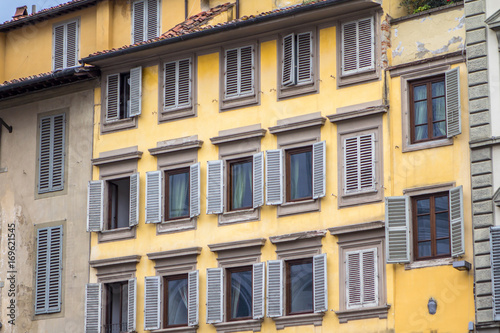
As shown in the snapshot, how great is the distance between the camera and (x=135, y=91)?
4006cm

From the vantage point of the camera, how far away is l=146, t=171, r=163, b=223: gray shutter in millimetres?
38688

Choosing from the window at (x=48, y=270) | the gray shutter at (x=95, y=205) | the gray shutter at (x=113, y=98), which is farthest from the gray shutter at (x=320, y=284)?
the window at (x=48, y=270)

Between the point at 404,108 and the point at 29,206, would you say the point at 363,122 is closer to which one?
the point at 404,108

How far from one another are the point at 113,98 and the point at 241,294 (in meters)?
7.55

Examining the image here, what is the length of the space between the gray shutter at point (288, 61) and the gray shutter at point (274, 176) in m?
1.98

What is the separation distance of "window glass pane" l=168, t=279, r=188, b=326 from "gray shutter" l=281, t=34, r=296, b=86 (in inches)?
247

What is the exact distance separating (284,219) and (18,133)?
406 inches

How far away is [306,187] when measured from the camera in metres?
36.6

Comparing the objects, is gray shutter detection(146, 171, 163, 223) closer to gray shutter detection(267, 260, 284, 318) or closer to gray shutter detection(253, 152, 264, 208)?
gray shutter detection(253, 152, 264, 208)

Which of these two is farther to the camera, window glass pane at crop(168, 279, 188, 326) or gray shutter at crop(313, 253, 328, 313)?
window glass pane at crop(168, 279, 188, 326)

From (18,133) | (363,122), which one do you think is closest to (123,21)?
(18,133)

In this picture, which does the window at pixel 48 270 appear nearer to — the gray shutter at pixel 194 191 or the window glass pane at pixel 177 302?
the window glass pane at pixel 177 302

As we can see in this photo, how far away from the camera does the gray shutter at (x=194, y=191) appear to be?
38031mm

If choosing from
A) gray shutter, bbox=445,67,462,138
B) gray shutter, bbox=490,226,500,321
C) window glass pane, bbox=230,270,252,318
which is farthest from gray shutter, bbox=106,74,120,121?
gray shutter, bbox=490,226,500,321
